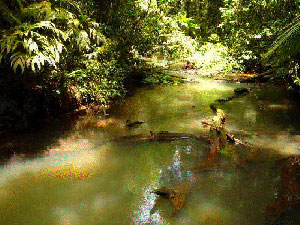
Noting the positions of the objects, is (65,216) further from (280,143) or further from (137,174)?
(280,143)

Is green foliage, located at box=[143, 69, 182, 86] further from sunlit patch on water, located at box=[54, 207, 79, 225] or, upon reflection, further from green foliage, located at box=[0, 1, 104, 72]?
sunlit patch on water, located at box=[54, 207, 79, 225]

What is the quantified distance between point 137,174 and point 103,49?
387 centimetres

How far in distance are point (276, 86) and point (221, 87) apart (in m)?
1.81

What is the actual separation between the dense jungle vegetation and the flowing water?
0.77 metres

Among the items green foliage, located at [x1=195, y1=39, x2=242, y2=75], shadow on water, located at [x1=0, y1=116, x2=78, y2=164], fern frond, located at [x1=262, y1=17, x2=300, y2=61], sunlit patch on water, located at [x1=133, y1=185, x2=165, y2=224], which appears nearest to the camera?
fern frond, located at [x1=262, y1=17, x2=300, y2=61]

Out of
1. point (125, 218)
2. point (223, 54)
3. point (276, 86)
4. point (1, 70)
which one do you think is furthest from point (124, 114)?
point (223, 54)

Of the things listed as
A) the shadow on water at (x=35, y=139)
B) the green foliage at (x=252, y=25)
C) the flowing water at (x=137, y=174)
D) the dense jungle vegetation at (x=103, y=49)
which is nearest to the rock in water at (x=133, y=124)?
the flowing water at (x=137, y=174)

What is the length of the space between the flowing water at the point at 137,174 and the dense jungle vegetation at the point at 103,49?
0.77 m

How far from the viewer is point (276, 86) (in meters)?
8.73

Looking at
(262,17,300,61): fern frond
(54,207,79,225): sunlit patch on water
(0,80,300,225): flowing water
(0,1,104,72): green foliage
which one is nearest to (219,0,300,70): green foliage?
(0,80,300,225): flowing water

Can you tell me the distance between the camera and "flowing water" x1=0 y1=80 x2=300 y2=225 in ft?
10.4

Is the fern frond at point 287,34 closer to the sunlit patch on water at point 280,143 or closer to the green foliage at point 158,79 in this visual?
the sunlit patch on water at point 280,143

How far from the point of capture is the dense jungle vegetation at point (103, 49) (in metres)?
4.65

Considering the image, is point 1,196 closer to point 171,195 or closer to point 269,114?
point 171,195
